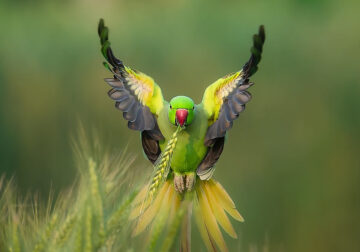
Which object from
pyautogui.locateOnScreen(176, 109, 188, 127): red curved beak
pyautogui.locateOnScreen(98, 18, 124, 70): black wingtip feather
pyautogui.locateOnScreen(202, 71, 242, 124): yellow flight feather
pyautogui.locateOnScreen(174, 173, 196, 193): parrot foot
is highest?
pyautogui.locateOnScreen(98, 18, 124, 70): black wingtip feather

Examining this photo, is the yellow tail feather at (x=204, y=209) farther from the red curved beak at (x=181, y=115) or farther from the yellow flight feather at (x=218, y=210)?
the red curved beak at (x=181, y=115)

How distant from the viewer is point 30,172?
1695 mm

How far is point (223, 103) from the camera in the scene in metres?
0.62

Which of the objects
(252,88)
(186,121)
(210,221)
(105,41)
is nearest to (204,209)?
(210,221)

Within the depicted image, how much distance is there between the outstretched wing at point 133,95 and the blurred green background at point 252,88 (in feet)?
3.18

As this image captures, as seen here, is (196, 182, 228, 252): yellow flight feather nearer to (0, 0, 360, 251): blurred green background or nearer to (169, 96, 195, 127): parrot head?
(169, 96, 195, 127): parrot head

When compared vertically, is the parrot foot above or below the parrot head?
below

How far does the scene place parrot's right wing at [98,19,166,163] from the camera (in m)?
0.62

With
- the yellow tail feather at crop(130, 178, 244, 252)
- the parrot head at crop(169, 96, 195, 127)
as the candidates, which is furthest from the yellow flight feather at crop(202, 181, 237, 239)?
the parrot head at crop(169, 96, 195, 127)

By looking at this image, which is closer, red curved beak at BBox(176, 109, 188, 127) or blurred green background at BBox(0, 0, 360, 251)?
red curved beak at BBox(176, 109, 188, 127)

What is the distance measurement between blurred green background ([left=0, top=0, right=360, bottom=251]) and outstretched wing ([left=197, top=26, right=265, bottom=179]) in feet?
3.21

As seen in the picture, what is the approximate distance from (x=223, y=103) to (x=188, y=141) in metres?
0.06

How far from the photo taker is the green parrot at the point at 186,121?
61cm

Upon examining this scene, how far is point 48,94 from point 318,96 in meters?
0.88
